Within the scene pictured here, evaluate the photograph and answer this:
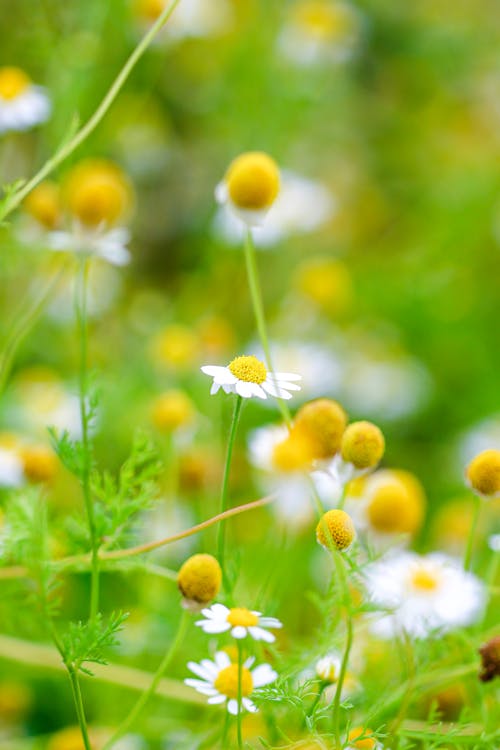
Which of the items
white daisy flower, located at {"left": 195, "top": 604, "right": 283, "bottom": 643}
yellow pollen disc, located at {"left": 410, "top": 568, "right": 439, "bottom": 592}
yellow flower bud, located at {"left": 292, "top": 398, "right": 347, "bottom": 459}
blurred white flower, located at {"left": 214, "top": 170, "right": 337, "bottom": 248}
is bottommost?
white daisy flower, located at {"left": 195, "top": 604, "right": 283, "bottom": 643}

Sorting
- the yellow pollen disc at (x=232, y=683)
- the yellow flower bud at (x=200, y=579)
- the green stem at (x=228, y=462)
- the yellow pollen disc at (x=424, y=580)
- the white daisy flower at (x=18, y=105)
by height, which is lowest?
the yellow pollen disc at (x=232, y=683)

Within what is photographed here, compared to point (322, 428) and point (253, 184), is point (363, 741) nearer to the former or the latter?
point (322, 428)

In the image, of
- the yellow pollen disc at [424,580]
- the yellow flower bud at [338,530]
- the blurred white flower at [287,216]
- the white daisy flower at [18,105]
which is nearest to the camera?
the yellow flower bud at [338,530]

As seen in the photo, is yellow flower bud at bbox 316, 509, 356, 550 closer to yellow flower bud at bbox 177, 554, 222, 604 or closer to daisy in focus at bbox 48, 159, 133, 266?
yellow flower bud at bbox 177, 554, 222, 604

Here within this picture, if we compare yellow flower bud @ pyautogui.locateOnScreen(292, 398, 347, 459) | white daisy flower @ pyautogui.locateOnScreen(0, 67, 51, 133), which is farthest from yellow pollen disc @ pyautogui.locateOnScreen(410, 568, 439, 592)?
white daisy flower @ pyautogui.locateOnScreen(0, 67, 51, 133)

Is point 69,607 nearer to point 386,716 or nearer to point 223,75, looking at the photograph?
point 386,716

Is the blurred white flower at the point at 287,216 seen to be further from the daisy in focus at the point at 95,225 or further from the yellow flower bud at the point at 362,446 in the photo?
the yellow flower bud at the point at 362,446

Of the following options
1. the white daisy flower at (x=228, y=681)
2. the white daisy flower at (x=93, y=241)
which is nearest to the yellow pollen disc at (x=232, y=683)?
the white daisy flower at (x=228, y=681)

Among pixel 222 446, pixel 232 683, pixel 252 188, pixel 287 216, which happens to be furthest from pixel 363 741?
pixel 287 216
